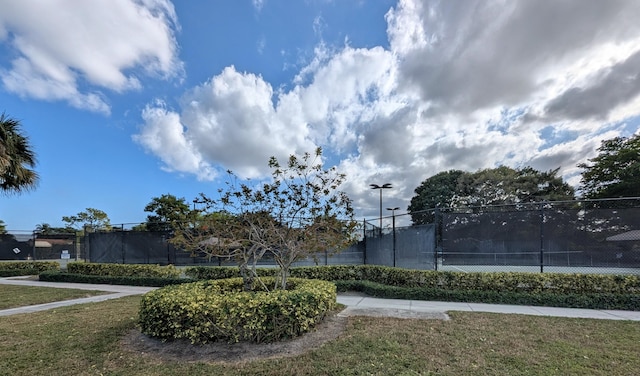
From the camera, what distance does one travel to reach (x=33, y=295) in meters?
9.03

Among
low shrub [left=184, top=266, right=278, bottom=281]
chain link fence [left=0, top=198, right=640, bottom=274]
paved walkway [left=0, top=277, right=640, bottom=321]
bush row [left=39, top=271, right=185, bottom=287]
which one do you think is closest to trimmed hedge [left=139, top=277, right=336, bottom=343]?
paved walkway [left=0, top=277, right=640, bottom=321]

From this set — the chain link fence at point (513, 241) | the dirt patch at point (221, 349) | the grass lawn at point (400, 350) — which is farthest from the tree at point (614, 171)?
the dirt patch at point (221, 349)

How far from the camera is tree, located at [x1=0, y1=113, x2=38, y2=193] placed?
8.61 m

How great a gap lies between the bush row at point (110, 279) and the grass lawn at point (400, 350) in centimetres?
511

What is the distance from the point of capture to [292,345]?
14.2 feet

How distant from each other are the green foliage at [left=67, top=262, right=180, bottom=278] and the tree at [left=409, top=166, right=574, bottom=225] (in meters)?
22.2

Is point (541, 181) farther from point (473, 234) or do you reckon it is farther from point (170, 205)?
point (170, 205)

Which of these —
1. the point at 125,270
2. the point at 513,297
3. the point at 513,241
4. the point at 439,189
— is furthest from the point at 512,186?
the point at 125,270

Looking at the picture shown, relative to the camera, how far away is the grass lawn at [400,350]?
3.62 metres

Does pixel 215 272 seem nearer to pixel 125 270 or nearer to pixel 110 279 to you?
pixel 125 270

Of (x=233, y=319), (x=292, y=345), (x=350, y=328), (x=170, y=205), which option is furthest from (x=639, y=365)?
(x=170, y=205)

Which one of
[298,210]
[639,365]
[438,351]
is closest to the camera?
[639,365]

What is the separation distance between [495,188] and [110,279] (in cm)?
3414

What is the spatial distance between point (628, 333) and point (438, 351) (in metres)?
3.15
